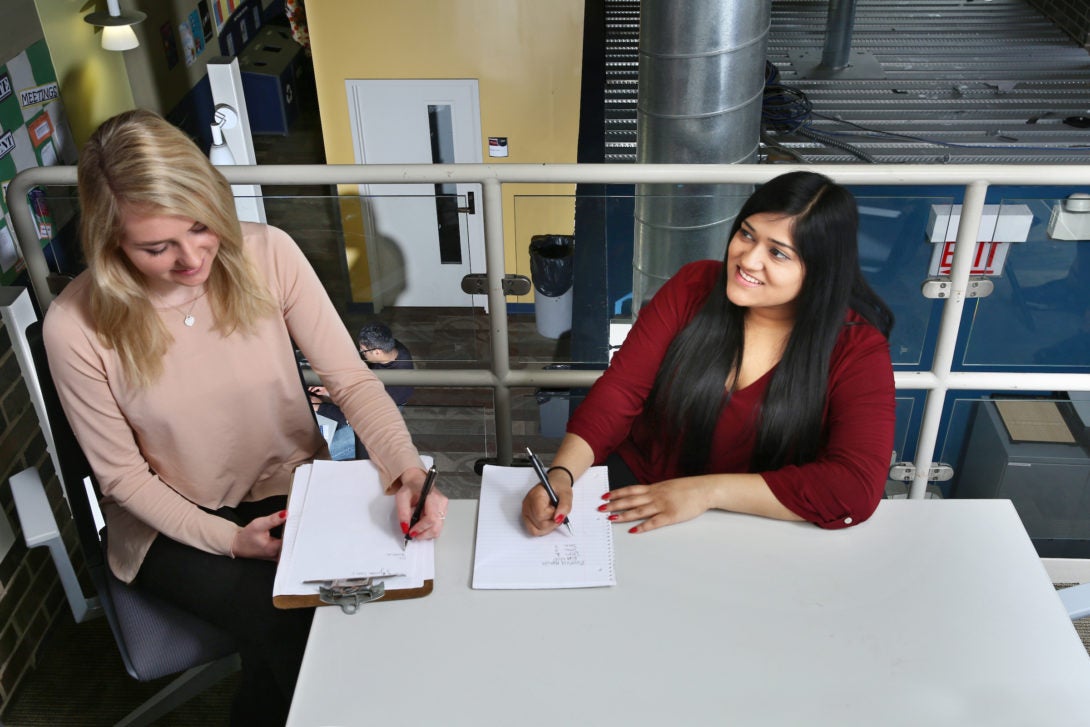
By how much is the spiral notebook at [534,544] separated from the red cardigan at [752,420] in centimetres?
23

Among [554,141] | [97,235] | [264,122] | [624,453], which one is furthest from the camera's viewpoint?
[264,122]

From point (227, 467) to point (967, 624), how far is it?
1.28m

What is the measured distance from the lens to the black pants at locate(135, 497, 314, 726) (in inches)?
62.3

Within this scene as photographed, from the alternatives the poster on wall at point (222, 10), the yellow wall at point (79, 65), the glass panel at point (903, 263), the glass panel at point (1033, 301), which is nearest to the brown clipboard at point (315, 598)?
the glass panel at point (903, 263)

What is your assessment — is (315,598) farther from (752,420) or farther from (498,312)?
(498,312)

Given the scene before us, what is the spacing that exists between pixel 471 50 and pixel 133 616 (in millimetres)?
5006

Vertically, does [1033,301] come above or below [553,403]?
above

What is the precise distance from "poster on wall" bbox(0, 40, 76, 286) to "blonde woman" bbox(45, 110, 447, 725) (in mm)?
2275

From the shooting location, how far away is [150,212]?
1.44 meters

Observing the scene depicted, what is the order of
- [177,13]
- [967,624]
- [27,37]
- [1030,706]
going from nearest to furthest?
[1030,706], [967,624], [27,37], [177,13]

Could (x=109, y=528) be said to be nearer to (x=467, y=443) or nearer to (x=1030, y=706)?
(x=467, y=443)

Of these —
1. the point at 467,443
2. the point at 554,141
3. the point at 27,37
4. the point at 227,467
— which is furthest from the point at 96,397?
the point at 554,141

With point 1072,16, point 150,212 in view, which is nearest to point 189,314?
point 150,212

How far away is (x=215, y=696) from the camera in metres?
2.25
